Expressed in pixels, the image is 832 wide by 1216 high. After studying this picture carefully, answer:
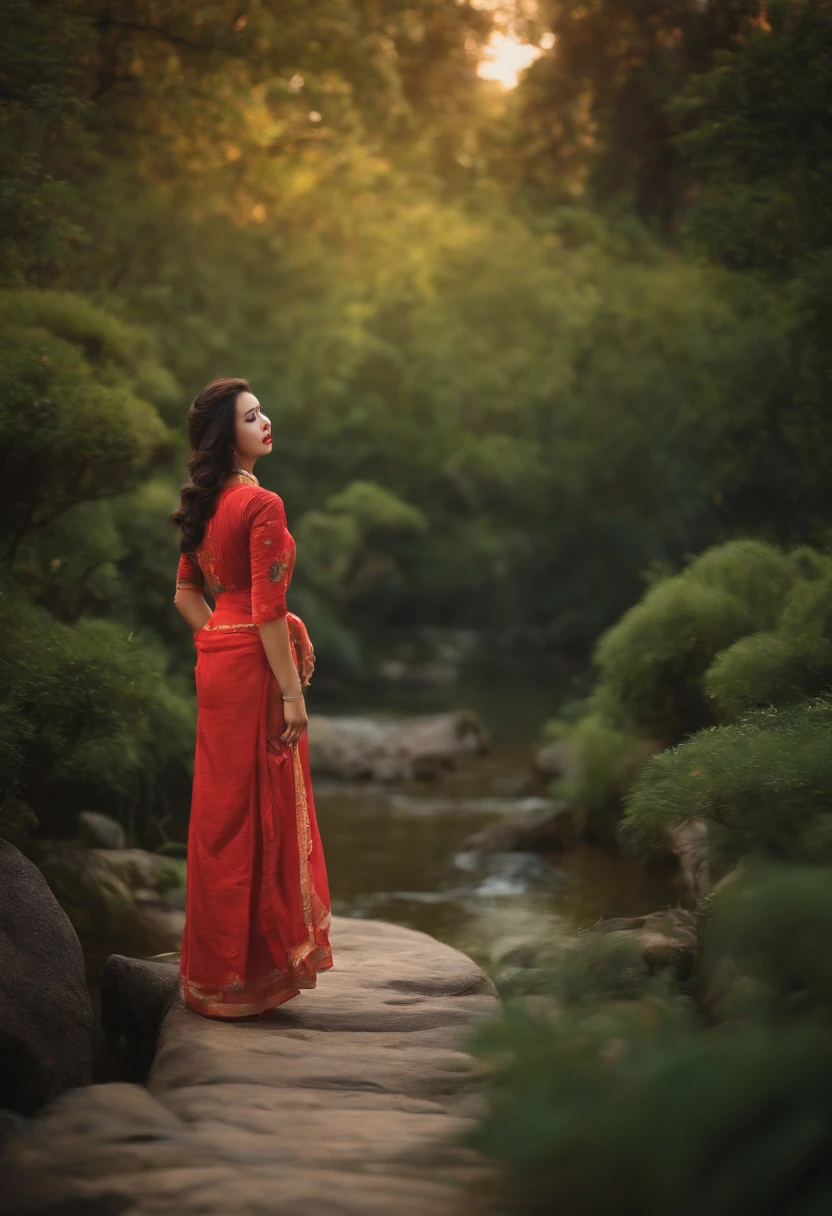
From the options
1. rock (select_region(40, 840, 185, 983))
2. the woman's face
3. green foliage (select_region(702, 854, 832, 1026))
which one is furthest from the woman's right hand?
rock (select_region(40, 840, 185, 983))

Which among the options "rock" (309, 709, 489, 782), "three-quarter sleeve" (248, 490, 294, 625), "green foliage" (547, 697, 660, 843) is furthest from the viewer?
"rock" (309, 709, 489, 782)

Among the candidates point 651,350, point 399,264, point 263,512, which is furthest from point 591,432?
point 263,512

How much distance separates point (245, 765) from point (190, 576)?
830mm

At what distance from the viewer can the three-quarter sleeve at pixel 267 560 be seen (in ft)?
15.0

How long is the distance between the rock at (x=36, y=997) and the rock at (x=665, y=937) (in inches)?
71.0

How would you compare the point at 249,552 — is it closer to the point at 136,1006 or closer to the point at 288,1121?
the point at 136,1006

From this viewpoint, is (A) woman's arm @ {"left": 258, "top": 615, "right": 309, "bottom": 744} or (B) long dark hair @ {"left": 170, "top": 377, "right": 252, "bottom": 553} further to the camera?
(B) long dark hair @ {"left": 170, "top": 377, "right": 252, "bottom": 553}

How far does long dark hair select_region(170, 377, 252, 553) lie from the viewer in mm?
4789

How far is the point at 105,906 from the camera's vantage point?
6785mm

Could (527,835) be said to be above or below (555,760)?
below

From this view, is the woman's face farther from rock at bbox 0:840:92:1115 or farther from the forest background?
rock at bbox 0:840:92:1115

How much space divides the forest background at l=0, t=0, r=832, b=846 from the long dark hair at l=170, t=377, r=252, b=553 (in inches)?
41.7

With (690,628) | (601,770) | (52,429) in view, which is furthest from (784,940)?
(601,770)

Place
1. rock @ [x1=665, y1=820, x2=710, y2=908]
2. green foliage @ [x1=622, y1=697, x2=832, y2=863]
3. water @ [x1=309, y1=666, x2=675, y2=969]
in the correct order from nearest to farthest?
green foliage @ [x1=622, y1=697, x2=832, y2=863] → rock @ [x1=665, y1=820, x2=710, y2=908] → water @ [x1=309, y1=666, x2=675, y2=969]
